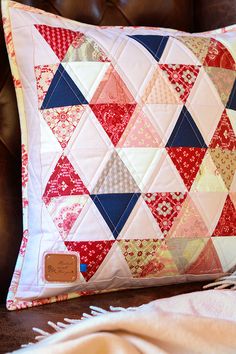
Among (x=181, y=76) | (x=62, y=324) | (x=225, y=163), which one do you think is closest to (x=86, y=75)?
(x=181, y=76)

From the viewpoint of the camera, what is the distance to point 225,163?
2.92ft

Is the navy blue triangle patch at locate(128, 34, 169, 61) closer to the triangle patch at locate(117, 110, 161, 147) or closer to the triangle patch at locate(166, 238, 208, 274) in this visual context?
the triangle patch at locate(117, 110, 161, 147)

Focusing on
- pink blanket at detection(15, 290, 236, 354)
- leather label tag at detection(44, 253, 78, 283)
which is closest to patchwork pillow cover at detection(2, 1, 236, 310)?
leather label tag at detection(44, 253, 78, 283)

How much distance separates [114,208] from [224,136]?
23cm

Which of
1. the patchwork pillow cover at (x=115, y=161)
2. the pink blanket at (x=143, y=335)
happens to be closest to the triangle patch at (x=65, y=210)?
the patchwork pillow cover at (x=115, y=161)

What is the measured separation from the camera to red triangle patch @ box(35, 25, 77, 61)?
849 mm

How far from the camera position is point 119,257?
0.82 metres

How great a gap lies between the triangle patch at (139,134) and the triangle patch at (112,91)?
30 millimetres

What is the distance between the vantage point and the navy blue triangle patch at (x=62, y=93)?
0.83 meters

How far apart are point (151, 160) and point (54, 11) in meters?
0.37

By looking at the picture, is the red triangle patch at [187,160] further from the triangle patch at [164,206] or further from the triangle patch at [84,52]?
the triangle patch at [84,52]

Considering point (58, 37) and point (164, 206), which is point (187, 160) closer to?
point (164, 206)

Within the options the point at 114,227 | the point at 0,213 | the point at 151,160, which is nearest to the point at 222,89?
the point at 151,160

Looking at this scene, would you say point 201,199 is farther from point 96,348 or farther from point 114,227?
point 96,348
